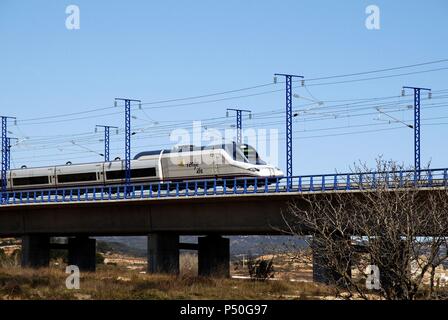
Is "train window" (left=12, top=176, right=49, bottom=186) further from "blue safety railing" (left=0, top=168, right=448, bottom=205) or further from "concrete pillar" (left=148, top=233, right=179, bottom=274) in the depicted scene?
"concrete pillar" (left=148, top=233, right=179, bottom=274)

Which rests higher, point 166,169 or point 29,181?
point 166,169

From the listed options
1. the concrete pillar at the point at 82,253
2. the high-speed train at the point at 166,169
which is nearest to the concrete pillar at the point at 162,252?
the high-speed train at the point at 166,169

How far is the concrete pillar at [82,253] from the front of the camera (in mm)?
66812

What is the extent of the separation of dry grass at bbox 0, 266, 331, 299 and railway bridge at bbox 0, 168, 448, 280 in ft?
8.67

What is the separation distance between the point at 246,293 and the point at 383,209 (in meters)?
15.9

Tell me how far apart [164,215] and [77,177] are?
1732 cm

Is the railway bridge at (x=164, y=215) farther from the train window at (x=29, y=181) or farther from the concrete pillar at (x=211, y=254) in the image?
the train window at (x=29, y=181)

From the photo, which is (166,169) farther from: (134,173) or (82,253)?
(82,253)

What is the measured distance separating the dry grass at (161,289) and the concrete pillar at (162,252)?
7.25 meters

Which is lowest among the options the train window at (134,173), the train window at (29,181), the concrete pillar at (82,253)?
the concrete pillar at (82,253)

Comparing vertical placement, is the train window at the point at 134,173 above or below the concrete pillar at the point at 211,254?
above

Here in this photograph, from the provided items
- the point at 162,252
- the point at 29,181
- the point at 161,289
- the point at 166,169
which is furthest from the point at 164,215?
the point at 29,181

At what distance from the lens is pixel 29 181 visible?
72.9 metres
